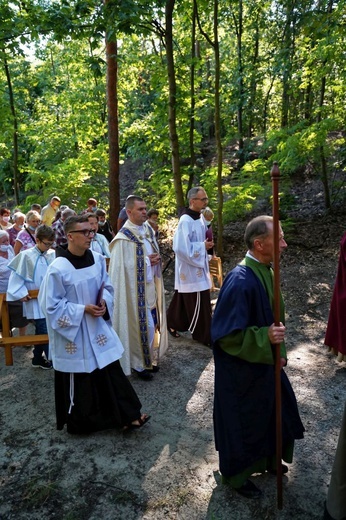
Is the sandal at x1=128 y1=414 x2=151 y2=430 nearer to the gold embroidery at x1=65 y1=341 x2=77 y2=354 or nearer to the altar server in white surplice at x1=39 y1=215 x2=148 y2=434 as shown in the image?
the altar server in white surplice at x1=39 y1=215 x2=148 y2=434

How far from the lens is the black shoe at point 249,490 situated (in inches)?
125

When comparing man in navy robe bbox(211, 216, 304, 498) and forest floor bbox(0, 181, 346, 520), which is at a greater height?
man in navy robe bbox(211, 216, 304, 498)

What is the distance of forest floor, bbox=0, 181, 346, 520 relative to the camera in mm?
3152

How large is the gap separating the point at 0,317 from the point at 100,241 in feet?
7.14

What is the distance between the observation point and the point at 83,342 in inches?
154

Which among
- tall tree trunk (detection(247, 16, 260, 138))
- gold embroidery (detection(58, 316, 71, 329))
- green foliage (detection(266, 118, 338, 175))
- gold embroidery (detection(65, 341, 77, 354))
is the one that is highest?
tall tree trunk (detection(247, 16, 260, 138))

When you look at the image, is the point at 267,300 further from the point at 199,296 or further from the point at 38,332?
the point at 38,332

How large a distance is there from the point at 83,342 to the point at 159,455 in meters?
1.26

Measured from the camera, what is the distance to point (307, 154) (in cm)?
984

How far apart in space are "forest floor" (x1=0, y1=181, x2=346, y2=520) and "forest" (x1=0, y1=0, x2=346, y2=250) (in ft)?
16.9

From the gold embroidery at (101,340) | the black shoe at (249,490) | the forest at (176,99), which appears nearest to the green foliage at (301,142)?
the forest at (176,99)

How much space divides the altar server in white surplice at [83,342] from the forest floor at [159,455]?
271 mm

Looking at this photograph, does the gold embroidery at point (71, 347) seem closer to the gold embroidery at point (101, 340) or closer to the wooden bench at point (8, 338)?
the gold embroidery at point (101, 340)

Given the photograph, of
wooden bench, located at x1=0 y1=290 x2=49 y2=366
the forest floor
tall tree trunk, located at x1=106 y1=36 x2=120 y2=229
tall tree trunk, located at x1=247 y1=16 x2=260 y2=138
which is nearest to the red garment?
the forest floor
